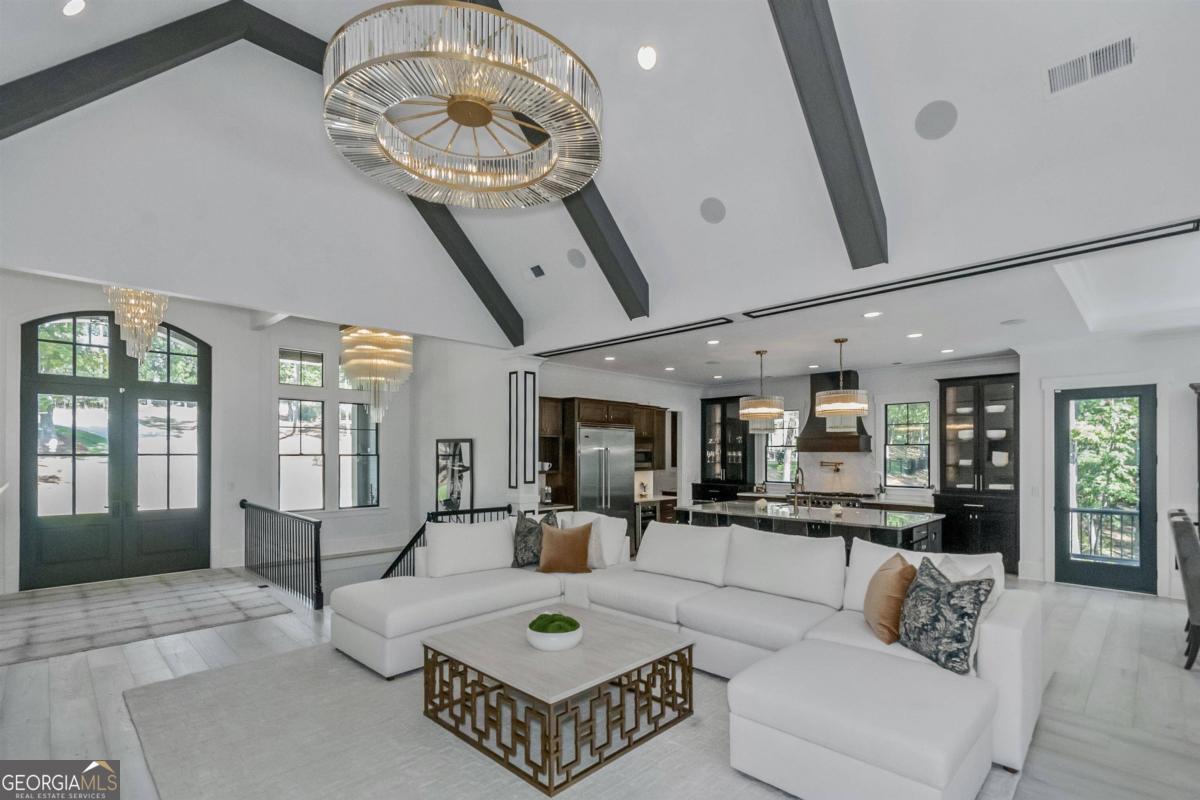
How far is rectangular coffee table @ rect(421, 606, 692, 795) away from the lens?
269 cm

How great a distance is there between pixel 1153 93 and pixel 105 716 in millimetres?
6372

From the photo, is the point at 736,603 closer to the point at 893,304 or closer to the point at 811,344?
the point at 893,304

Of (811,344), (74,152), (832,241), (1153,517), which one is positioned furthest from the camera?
(811,344)

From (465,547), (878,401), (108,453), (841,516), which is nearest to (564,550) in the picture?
(465,547)

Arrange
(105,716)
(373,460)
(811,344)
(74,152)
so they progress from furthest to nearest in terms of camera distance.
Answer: (373,460), (811,344), (74,152), (105,716)

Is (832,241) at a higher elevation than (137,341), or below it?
higher

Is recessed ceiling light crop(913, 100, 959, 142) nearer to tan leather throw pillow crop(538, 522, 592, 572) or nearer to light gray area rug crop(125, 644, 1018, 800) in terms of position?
light gray area rug crop(125, 644, 1018, 800)

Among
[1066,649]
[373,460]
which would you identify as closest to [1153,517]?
[1066,649]

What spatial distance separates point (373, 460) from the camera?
929 cm

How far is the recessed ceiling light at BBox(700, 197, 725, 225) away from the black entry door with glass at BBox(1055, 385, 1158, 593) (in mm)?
4982

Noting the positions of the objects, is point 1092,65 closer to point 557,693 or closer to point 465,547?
point 557,693

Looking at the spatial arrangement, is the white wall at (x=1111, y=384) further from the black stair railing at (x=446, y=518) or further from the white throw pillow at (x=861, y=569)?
the black stair railing at (x=446, y=518)

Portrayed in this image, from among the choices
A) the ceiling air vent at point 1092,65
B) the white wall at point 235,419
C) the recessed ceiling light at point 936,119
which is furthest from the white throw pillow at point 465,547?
the ceiling air vent at point 1092,65

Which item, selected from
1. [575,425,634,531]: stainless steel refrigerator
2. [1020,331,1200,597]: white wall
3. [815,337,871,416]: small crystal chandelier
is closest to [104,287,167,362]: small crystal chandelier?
[575,425,634,531]: stainless steel refrigerator
